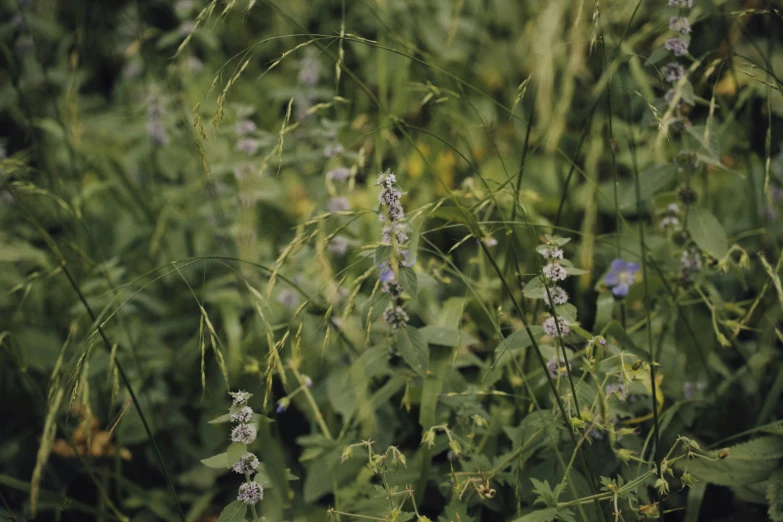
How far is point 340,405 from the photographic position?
4.98 feet

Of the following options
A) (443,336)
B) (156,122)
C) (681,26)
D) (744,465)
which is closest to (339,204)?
(443,336)

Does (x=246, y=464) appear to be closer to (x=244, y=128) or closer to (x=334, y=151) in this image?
(x=334, y=151)

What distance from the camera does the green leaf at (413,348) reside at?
124 cm

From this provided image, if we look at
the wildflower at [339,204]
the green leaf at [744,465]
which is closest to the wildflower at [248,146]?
the wildflower at [339,204]

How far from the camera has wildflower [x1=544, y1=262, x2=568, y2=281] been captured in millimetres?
1177

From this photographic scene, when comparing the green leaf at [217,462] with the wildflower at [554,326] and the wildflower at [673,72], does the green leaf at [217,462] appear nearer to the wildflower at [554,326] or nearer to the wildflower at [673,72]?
the wildflower at [554,326]

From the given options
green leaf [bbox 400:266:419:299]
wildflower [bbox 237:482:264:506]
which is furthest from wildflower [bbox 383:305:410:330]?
wildflower [bbox 237:482:264:506]

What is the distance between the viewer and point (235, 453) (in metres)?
1.09

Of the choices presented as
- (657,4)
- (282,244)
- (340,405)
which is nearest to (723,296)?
(340,405)

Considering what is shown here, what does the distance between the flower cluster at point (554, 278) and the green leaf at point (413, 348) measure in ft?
0.74

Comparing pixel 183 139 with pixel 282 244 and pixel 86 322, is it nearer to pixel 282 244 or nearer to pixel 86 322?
pixel 282 244

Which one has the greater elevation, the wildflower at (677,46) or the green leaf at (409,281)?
the wildflower at (677,46)

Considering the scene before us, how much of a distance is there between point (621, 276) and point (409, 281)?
0.60 meters

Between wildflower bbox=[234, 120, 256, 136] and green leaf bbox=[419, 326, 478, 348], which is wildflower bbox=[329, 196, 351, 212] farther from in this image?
green leaf bbox=[419, 326, 478, 348]
